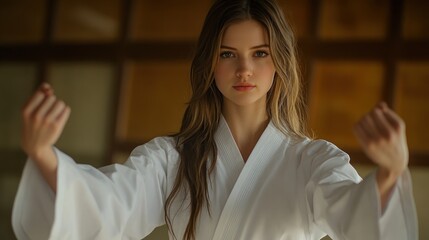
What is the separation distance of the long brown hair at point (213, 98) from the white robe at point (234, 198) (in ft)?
0.09

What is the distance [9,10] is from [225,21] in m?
3.31

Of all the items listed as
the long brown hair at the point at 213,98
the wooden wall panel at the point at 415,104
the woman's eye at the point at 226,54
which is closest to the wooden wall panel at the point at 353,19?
the wooden wall panel at the point at 415,104

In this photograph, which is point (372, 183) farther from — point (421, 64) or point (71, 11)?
point (71, 11)

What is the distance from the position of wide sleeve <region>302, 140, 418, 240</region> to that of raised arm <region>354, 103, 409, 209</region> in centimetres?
6

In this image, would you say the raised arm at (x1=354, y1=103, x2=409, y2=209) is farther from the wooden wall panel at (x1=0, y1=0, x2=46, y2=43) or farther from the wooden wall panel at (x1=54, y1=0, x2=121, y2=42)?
the wooden wall panel at (x1=0, y1=0, x2=46, y2=43)

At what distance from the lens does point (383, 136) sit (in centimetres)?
123

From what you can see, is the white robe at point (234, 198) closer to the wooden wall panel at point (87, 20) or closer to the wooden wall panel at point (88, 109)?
the wooden wall panel at point (88, 109)

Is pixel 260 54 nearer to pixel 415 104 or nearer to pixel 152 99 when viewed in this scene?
pixel 415 104

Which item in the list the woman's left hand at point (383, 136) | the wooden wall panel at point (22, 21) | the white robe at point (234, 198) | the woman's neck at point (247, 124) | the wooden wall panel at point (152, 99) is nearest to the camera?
the woman's left hand at point (383, 136)

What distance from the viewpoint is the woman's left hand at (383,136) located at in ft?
4.02

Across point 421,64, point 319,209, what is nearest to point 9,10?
point 421,64

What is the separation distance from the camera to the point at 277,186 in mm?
1715

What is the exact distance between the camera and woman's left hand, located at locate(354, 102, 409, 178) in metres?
1.22

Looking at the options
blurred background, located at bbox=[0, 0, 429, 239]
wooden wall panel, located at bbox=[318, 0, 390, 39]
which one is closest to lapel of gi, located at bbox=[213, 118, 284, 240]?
blurred background, located at bbox=[0, 0, 429, 239]
